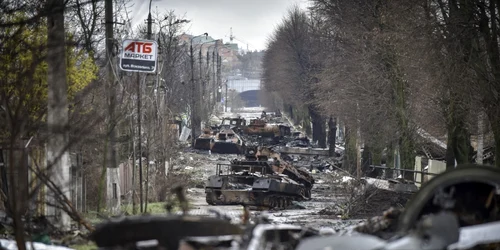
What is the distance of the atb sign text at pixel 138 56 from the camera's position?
75.4 ft

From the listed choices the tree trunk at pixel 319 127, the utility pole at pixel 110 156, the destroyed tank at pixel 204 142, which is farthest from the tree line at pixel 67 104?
the tree trunk at pixel 319 127

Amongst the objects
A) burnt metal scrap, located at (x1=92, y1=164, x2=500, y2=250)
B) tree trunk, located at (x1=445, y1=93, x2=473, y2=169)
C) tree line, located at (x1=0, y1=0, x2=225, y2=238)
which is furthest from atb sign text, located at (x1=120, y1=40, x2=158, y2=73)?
burnt metal scrap, located at (x1=92, y1=164, x2=500, y2=250)

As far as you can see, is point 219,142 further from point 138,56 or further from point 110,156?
point 110,156

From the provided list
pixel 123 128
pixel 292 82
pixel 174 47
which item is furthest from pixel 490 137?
pixel 292 82

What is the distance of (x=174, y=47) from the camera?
56.9 m

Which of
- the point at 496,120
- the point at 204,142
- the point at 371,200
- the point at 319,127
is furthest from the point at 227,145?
the point at 496,120

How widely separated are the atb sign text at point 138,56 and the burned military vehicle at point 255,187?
23.9ft

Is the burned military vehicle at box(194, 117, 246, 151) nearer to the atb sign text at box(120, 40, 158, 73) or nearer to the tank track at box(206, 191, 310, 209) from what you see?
the tank track at box(206, 191, 310, 209)

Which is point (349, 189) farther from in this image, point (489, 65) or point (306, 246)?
point (306, 246)

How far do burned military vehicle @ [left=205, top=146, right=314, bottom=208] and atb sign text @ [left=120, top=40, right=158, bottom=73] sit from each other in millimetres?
7276

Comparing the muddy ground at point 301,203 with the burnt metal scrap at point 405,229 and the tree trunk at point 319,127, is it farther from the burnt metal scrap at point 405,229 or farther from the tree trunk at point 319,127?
the tree trunk at point 319,127

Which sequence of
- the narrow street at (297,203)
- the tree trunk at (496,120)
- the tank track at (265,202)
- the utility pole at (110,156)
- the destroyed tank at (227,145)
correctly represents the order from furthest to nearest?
the destroyed tank at (227,145) → the tank track at (265,202) → the utility pole at (110,156) → the narrow street at (297,203) → the tree trunk at (496,120)

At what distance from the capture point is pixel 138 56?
914 inches

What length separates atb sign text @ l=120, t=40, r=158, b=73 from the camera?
23.0 meters
